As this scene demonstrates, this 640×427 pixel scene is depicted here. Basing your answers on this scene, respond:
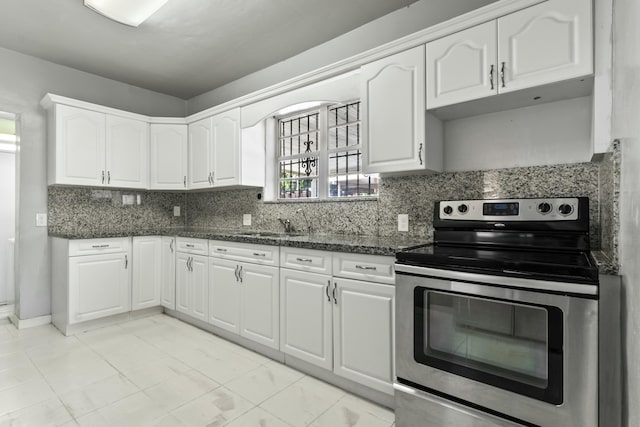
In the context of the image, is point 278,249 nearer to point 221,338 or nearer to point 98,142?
point 221,338

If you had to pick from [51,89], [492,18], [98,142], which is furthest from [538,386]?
[51,89]

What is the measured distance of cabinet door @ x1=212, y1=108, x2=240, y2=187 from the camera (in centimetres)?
336

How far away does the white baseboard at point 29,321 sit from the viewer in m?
3.25

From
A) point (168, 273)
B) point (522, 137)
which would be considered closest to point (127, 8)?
point (168, 273)

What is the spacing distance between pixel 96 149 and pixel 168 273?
4.86ft

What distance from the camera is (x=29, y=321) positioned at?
10.8 ft

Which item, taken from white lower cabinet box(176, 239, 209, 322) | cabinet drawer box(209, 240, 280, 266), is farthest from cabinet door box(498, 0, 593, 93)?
white lower cabinet box(176, 239, 209, 322)

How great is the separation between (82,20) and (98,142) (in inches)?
46.1

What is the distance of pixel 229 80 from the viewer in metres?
3.95

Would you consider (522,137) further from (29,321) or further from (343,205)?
(29,321)

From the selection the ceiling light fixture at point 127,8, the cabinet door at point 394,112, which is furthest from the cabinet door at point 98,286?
the cabinet door at point 394,112

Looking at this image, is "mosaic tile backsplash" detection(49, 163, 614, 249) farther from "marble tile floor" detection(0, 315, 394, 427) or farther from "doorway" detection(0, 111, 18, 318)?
"doorway" detection(0, 111, 18, 318)

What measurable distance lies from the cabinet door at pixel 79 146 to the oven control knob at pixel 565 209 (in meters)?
3.95

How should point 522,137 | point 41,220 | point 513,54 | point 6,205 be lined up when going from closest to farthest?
point 513,54 → point 522,137 → point 41,220 → point 6,205
